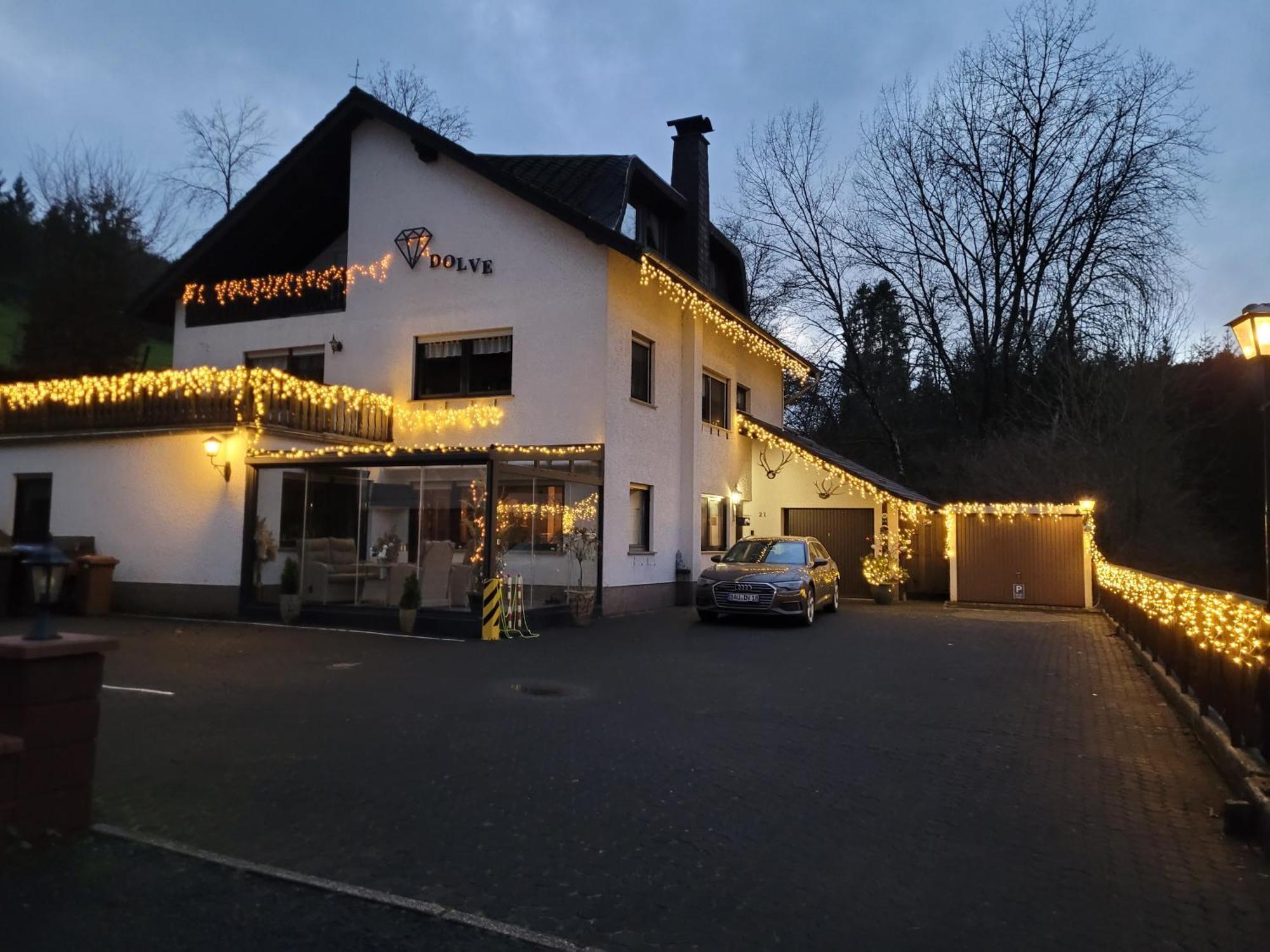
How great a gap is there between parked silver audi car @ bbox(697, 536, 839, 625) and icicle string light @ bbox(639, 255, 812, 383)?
5.11 m

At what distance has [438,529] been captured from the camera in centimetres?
1485

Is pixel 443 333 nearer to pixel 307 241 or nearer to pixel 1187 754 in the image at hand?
pixel 307 241

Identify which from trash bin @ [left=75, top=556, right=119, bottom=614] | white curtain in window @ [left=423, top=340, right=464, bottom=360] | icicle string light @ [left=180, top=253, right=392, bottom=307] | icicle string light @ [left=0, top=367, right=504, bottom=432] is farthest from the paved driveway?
icicle string light @ [left=180, top=253, right=392, bottom=307]

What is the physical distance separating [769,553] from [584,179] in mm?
8569

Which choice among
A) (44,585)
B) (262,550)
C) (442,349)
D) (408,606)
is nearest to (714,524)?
(442,349)

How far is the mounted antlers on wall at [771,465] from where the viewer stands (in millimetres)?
22812

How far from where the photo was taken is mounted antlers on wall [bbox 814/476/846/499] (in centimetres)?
2212

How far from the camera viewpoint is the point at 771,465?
75.6ft

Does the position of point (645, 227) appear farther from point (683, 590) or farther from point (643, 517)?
Result: point (683, 590)

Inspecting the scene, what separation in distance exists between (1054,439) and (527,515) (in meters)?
17.9

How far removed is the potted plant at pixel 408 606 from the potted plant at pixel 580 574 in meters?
2.55

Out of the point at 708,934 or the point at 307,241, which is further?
the point at 307,241

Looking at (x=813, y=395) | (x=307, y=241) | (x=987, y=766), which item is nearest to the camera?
(x=987, y=766)

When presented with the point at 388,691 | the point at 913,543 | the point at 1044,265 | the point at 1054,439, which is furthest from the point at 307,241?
the point at 1044,265
